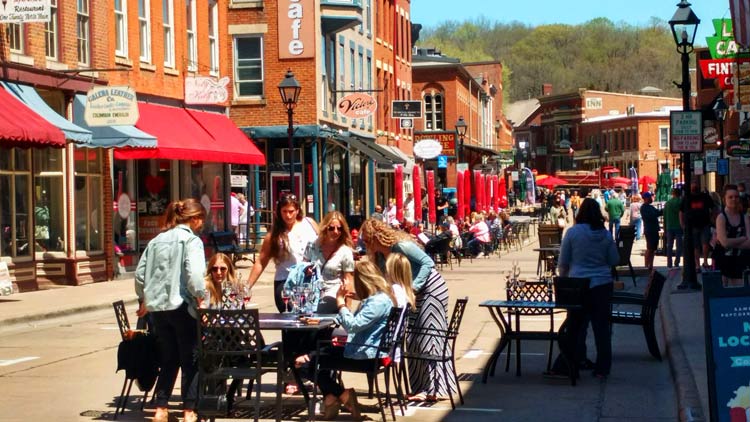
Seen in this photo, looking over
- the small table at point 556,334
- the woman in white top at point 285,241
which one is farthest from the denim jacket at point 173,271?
the small table at point 556,334

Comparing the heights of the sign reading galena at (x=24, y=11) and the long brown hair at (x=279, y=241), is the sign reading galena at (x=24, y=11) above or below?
above

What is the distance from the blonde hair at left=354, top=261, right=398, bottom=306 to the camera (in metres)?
10.8

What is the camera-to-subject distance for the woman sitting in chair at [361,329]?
10.7 m

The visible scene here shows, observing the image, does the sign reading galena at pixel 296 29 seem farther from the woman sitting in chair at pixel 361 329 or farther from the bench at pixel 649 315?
the woman sitting in chair at pixel 361 329

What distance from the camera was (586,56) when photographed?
181625 mm

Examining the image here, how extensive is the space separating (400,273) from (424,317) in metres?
0.78

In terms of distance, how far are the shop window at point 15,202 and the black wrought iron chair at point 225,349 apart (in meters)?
15.7

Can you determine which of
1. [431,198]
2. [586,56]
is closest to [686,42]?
[431,198]

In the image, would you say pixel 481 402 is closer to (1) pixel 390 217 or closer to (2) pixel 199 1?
(2) pixel 199 1

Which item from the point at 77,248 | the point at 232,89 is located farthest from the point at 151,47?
the point at 232,89

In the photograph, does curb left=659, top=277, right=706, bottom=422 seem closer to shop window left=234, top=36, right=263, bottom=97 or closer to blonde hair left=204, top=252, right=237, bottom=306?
blonde hair left=204, top=252, right=237, bottom=306

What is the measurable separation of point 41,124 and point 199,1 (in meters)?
11.9

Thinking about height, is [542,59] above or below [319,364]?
above

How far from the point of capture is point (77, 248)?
1113 inches
